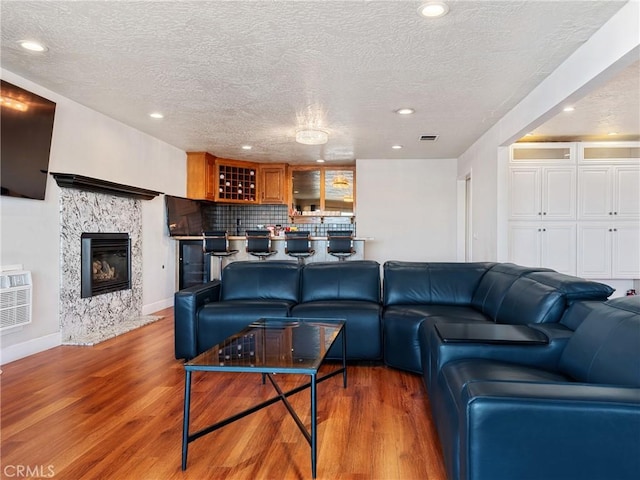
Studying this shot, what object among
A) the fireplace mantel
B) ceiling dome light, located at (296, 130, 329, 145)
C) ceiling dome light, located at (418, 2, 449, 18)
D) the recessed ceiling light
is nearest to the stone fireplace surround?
the fireplace mantel

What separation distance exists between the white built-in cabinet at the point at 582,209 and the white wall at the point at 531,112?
16.8 inches

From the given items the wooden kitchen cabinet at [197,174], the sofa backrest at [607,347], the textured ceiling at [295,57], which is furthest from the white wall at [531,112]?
the wooden kitchen cabinet at [197,174]

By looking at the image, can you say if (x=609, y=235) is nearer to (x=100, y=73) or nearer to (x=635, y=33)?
(x=635, y=33)

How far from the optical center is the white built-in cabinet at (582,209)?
5188 mm

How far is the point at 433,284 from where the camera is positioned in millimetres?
3549

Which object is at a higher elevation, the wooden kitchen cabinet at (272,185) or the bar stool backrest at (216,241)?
the wooden kitchen cabinet at (272,185)

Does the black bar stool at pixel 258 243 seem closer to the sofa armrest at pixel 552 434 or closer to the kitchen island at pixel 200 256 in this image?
the kitchen island at pixel 200 256

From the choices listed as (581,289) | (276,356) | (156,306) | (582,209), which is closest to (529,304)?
(581,289)

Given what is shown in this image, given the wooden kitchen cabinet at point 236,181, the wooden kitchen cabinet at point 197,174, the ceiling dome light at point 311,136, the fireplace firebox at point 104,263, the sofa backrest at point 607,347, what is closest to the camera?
the sofa backrest at point 607,347

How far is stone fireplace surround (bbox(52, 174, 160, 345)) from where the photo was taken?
400 centimetres

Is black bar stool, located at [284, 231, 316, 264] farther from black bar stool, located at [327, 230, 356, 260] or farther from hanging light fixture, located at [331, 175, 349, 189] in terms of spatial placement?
hanging light fixture, located at [331, 175, 349, 189]

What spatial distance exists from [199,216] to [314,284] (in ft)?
13.6

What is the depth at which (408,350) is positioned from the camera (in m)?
2.99

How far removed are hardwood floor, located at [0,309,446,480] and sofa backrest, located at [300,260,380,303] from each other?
703 mm
